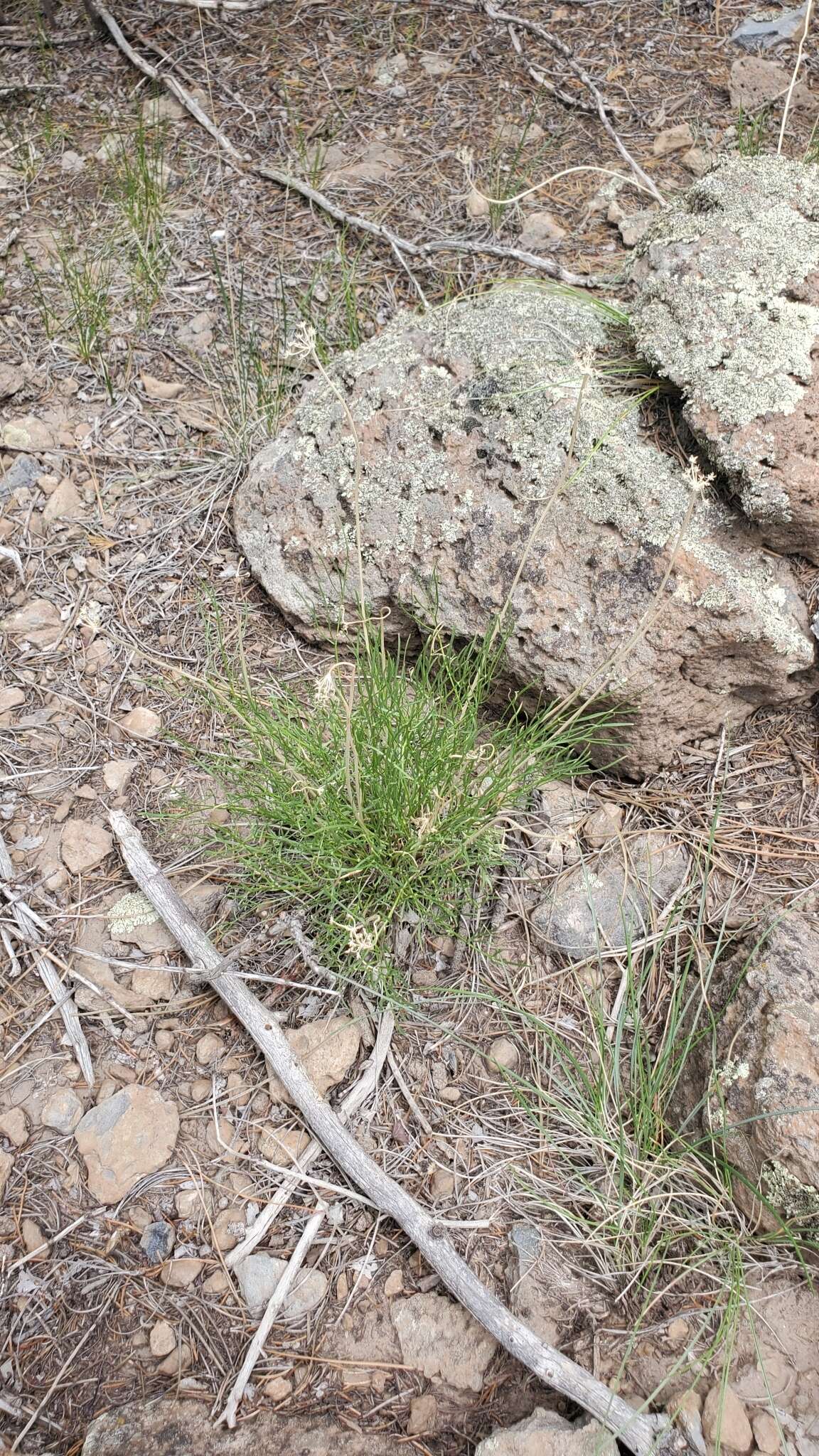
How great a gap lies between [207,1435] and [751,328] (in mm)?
2471

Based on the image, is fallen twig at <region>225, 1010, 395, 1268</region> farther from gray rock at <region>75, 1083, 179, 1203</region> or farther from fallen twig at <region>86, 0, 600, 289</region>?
fallen twig at <region>86, 0, 600, 289</region>

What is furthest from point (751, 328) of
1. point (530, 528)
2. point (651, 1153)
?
point (651, 1153)

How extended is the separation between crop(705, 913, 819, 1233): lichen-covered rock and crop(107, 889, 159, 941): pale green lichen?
1254 mm

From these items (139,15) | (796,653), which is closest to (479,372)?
(796,653)

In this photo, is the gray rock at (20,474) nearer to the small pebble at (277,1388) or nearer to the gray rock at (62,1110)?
the gray rock at (62,1110)

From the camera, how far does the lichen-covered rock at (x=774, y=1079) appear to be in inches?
68.2

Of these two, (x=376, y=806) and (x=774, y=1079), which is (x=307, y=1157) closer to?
(x=376, y=806)

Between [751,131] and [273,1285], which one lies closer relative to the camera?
[273,1285]

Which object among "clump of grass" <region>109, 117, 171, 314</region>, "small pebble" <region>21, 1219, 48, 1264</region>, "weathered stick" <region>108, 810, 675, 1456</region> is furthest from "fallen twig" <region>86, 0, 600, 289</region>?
"small pebble" <region>21, 1219, 48, 1264</region>

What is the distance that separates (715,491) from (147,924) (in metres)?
1.66

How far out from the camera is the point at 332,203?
3.46m

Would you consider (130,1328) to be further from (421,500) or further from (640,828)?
(421,500)

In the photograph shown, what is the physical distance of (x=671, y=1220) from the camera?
6.04ft

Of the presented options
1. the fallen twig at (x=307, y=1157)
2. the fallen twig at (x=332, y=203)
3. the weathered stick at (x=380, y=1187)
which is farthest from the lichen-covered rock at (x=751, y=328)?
the weathered stick at (x=380, y=1187)
